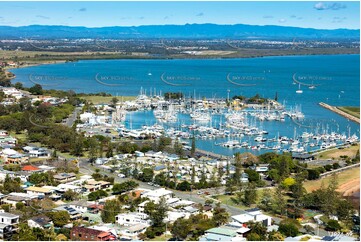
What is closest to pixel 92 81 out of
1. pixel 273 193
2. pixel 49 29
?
pixel 273 193

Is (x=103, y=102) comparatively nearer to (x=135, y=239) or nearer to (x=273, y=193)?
(x=273, y=193)

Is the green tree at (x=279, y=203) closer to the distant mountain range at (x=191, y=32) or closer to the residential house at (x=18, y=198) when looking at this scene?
the residential house at (x=18, y=198)

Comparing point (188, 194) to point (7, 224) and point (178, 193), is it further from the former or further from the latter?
point (7, 224)
